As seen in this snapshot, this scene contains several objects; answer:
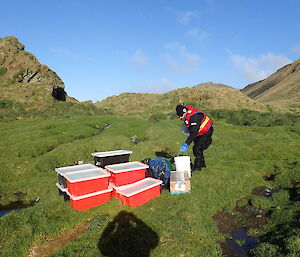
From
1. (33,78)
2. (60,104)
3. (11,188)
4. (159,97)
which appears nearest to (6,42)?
(33,78)

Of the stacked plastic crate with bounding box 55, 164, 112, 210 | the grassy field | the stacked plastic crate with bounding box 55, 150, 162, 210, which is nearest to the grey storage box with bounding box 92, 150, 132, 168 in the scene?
the stacked plastic crate with bounding box 55, 150, 162, 210

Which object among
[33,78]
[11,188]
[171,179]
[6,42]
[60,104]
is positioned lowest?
[11,188]

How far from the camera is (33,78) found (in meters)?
52.8

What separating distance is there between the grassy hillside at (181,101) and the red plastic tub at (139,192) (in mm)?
44516

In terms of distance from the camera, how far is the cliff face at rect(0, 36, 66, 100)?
50.3 meters

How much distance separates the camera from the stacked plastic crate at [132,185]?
838cm

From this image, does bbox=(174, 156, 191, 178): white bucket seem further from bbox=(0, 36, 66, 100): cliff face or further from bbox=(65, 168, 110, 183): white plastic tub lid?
bbox=(0, 36, 66, 100): cliff face

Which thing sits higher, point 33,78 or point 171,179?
point 33,78

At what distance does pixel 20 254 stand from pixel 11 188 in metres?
6.88

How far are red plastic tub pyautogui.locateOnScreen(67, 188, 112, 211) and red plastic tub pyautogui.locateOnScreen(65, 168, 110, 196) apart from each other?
14 centimetres

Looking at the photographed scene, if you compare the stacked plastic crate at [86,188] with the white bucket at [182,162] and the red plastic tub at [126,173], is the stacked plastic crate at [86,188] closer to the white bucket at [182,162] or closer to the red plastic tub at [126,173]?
the red plastic tub at [126,173]

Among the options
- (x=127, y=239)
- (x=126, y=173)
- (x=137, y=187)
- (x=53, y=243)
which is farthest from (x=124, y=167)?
(x=53, y=243)

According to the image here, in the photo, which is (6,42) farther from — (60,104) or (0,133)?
(0,133)

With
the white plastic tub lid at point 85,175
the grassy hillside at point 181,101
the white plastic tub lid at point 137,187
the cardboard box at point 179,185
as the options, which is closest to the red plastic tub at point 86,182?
the white plastic tub lid at point 85,175
